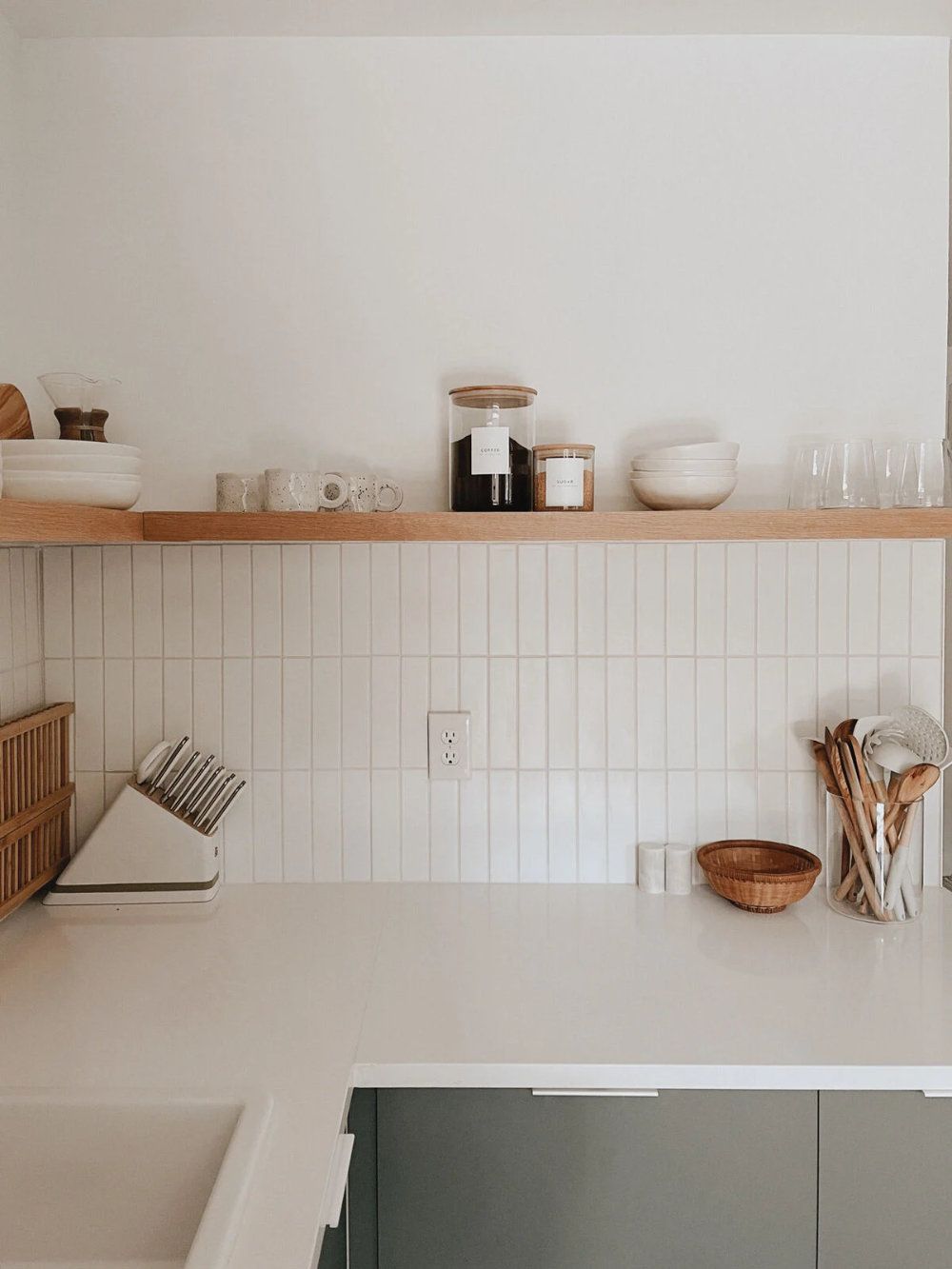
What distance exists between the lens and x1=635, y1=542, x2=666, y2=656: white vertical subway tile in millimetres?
1825

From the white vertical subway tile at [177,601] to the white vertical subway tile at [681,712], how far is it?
86 cm

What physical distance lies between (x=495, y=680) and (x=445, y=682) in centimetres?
9

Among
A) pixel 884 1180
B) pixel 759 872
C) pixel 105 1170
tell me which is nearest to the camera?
pixel 105 1170

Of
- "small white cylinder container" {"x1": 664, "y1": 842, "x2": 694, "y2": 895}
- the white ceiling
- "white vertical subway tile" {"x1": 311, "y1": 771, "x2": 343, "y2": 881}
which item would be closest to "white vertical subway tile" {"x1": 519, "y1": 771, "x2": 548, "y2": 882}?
"small white cylinder container" {"x1": 664, "y1": 842, "x2": 694, "y2": 895}

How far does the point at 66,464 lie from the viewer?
4.71 feet

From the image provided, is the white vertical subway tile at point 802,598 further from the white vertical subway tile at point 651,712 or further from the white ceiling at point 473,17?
the white ceiling at point 473,17

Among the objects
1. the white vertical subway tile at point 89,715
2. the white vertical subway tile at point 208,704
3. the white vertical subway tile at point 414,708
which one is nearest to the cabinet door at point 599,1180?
the white vertical subway tile at point 414,708

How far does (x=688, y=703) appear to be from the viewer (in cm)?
184

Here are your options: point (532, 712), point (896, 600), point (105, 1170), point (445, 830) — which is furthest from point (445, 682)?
point (105, 1170)

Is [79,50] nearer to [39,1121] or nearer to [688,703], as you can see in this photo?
[688,703]

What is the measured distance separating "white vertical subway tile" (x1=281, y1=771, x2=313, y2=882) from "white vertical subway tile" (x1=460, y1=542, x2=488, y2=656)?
1.24ft

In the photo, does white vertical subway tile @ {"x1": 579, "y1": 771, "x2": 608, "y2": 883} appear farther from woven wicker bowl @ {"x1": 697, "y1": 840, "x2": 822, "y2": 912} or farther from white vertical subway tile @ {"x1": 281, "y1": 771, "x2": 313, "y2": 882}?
white vertical subway tile @ {"x1": 281, "y1": 771, "x2": 313, "y2": 882}

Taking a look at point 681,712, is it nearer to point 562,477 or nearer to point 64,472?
point 562,477

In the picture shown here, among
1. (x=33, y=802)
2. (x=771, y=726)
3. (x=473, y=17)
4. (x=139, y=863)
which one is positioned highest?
(x=473, y=17)
